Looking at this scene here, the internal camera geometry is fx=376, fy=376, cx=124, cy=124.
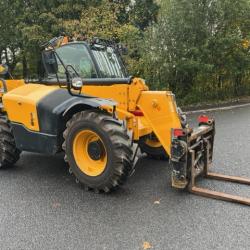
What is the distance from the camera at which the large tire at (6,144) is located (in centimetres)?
619

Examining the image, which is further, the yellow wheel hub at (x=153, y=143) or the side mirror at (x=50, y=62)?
the yellow wheel hub at (x=153, y=143)

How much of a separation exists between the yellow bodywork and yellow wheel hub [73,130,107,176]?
0.53 metres

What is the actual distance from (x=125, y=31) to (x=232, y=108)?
4755 millimetres

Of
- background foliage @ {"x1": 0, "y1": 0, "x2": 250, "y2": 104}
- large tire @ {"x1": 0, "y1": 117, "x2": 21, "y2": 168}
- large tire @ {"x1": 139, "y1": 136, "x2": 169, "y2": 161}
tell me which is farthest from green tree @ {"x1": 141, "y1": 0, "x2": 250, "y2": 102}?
large tire @ {"x1": 0, "y1": 117, "x2": 21, "y2": 168}

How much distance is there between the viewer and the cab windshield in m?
5.94

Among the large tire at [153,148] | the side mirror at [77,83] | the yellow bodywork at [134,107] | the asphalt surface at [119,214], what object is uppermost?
the side mirror at [77,83]

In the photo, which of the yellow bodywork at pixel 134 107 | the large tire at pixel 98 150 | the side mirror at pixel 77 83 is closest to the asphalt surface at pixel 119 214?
the large tire at pixel 98 150

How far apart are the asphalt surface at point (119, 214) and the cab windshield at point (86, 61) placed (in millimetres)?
1674

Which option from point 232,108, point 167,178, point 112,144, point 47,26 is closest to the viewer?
point 112,144

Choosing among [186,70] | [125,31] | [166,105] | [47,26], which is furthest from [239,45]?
[166,105]

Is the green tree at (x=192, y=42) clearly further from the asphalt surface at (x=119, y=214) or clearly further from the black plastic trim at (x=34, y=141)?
the black plastic trim at (x=34, y=141)

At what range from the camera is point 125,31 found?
13.7 m

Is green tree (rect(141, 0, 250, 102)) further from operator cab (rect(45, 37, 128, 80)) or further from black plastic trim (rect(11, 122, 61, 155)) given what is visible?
black plastic trim (rect(11, 122, 61, 155))

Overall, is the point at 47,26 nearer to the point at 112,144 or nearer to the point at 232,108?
the point at 232,108
